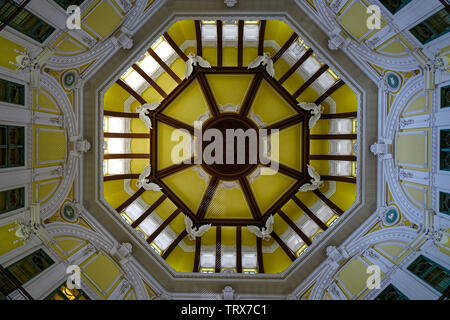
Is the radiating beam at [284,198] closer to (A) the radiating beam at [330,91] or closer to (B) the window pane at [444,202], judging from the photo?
(A) the radiating beam at [330,91]

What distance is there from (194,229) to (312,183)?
738 cm

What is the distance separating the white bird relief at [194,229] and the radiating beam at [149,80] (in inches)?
296

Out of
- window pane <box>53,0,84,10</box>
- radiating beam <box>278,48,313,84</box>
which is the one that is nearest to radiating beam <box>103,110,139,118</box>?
window pane <box>53,0,84,10</box>

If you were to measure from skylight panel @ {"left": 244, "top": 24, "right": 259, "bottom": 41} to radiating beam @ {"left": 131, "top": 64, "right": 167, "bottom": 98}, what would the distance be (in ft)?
18.3

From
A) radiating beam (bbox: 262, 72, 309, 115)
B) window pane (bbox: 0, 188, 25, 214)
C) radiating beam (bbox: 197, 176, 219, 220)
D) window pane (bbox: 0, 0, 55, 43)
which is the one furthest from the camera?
radiating beam (bbox: 197, 176, 219, 220)

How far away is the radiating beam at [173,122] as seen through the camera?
16.9 metres

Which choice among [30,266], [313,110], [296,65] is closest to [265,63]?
[296,65]

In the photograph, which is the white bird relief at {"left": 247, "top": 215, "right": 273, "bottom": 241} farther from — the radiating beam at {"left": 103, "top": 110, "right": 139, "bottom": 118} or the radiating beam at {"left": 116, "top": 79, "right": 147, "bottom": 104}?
the radiating beam at {"left": 116, "top": 79, "right": 147, "bottom": 104}

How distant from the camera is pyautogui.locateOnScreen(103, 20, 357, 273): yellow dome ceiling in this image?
15.0 m

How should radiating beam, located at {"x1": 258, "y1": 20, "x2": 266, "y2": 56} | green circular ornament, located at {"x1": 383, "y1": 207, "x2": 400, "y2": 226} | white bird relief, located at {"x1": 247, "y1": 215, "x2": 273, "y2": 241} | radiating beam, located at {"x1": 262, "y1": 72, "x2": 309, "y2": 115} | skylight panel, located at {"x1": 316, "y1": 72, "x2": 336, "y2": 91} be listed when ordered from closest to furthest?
green circular ornament, located at {"x1": 383, "y1": 207, "x2": 400, "y2": 226} < radiating beam, located at {"x1": 258, "y1": 20, "x2": 266, "y2": 56} < skylight panel, located at {"x1": 316, "y1": 72, "x2": 336, "y2": 91} < radiating beam, located at {"x1": 262, "y1": 72, "x2": 309, "y2": 115} < white bird relief, located at {"x1": 247, "y1": 215, "x2": 273, "y2": 241}

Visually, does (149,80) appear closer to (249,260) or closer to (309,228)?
(249,260)

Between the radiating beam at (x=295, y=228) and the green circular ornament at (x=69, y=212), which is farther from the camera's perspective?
the radiating beam at (x=295, y=228)

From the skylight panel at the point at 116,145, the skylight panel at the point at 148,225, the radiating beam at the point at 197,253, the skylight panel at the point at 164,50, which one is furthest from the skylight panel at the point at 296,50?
the skylight panel at the point at 148,225
